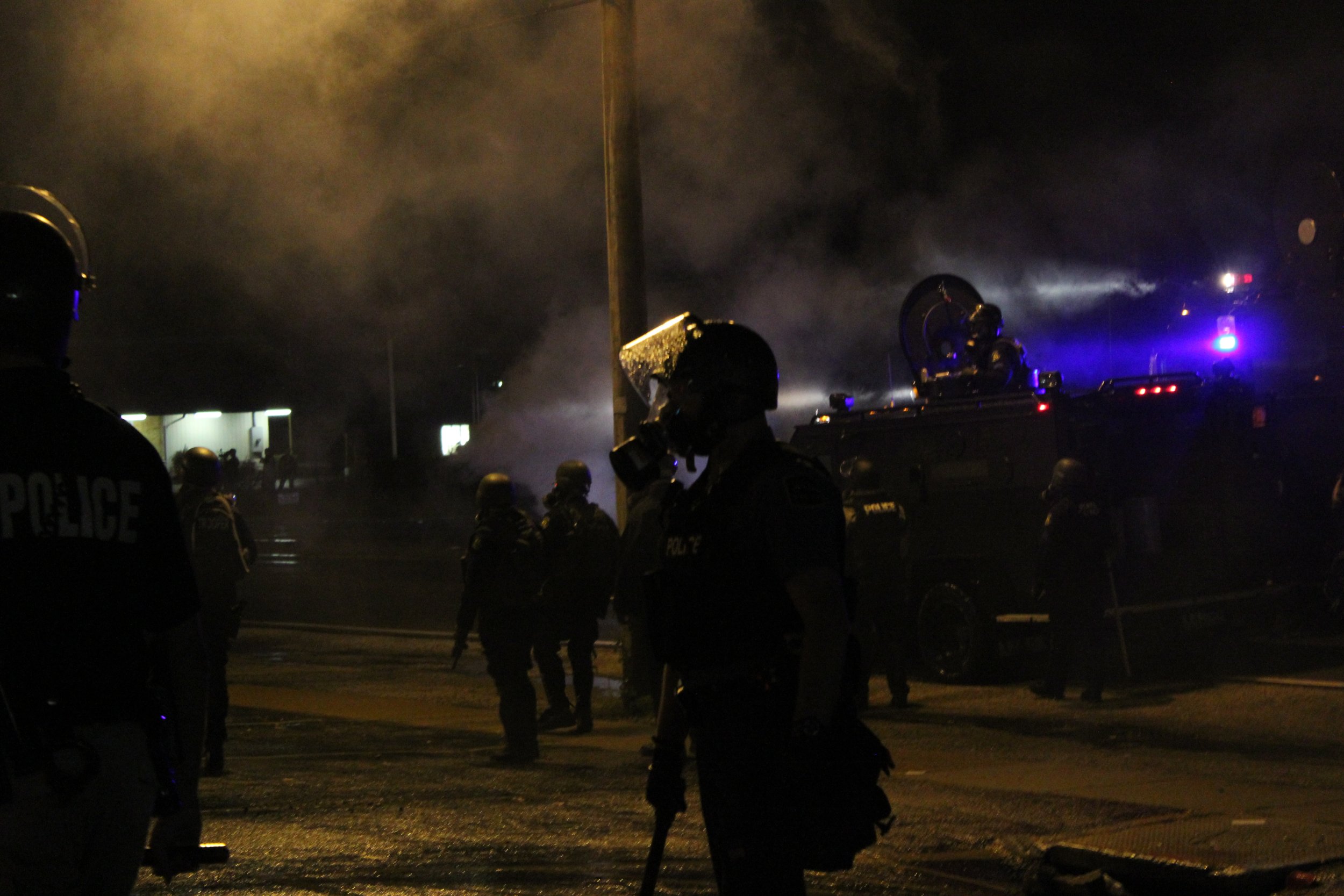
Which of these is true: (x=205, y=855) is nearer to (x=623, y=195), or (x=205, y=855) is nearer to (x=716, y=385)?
(x=716, y=385)

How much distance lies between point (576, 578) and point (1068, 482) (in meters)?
3.07

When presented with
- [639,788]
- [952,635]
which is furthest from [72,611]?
[952,635]

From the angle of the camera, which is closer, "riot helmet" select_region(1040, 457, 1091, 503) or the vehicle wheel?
"riot helmet" select_region(1040, 457, 1091, 503)

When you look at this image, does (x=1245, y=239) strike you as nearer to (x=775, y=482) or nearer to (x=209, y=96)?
(x=209, y=96)

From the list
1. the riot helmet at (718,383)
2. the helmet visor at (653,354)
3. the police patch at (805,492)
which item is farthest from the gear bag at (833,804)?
the helmet visor at (653,354)

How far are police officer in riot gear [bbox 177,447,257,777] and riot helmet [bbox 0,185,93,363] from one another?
458cm

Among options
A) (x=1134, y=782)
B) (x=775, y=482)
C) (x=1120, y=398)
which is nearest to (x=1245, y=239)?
(x=1120, y=398)

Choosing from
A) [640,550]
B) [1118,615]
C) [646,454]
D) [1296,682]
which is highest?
[646,454]

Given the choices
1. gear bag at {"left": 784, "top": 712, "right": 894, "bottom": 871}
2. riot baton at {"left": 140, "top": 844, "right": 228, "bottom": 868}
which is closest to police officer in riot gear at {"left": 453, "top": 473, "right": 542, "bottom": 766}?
gear bag at {"left": 784, "top": 712, "right": 894, "bottom": 871}

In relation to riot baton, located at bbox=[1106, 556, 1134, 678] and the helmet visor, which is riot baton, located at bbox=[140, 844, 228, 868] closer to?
the helmet visor

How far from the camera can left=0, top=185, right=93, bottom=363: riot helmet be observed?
96.0 inches

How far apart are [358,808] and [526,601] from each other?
1420 millimetres

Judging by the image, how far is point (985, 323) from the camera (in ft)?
35.2

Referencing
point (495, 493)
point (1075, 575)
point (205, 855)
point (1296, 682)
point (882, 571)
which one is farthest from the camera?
point (1296, 682)
